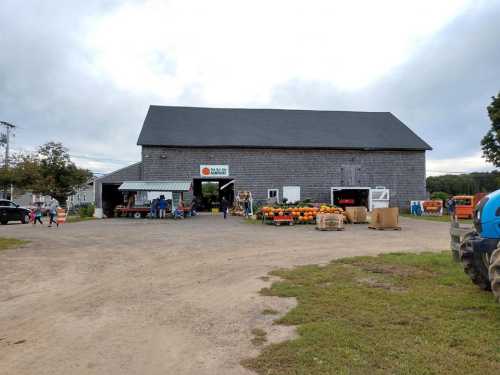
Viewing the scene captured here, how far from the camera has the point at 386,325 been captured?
4355 millimetres

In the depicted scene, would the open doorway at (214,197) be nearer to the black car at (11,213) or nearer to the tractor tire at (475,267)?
the black car at (11,213)

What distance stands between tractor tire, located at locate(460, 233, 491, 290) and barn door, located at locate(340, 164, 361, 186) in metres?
28.3

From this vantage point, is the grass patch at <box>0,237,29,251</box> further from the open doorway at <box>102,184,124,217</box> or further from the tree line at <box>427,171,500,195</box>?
the tree line at <box>427,171,500,195</box>

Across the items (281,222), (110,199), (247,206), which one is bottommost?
(281,222)

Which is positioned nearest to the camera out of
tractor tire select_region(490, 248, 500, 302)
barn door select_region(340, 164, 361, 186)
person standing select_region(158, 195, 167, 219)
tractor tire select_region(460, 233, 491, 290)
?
tractor tire select_region(490, 248, 500, 302)

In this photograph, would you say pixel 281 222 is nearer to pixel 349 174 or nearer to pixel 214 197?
pixel 349 174

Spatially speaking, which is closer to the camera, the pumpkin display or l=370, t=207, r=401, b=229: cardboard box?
l=370, t=207, r=401, b=229: cardboard box

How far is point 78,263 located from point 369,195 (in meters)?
27.2

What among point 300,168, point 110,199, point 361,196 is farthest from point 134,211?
point 361,196

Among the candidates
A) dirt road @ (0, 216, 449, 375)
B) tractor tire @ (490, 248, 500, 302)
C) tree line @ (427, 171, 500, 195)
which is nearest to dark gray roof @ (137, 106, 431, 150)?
dirt road @ (0, 216, 449, 375)

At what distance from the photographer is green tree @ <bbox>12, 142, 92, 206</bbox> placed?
128 ft

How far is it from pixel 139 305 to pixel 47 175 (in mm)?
39312

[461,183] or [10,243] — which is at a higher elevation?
[461,183]

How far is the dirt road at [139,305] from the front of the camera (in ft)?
12.0
